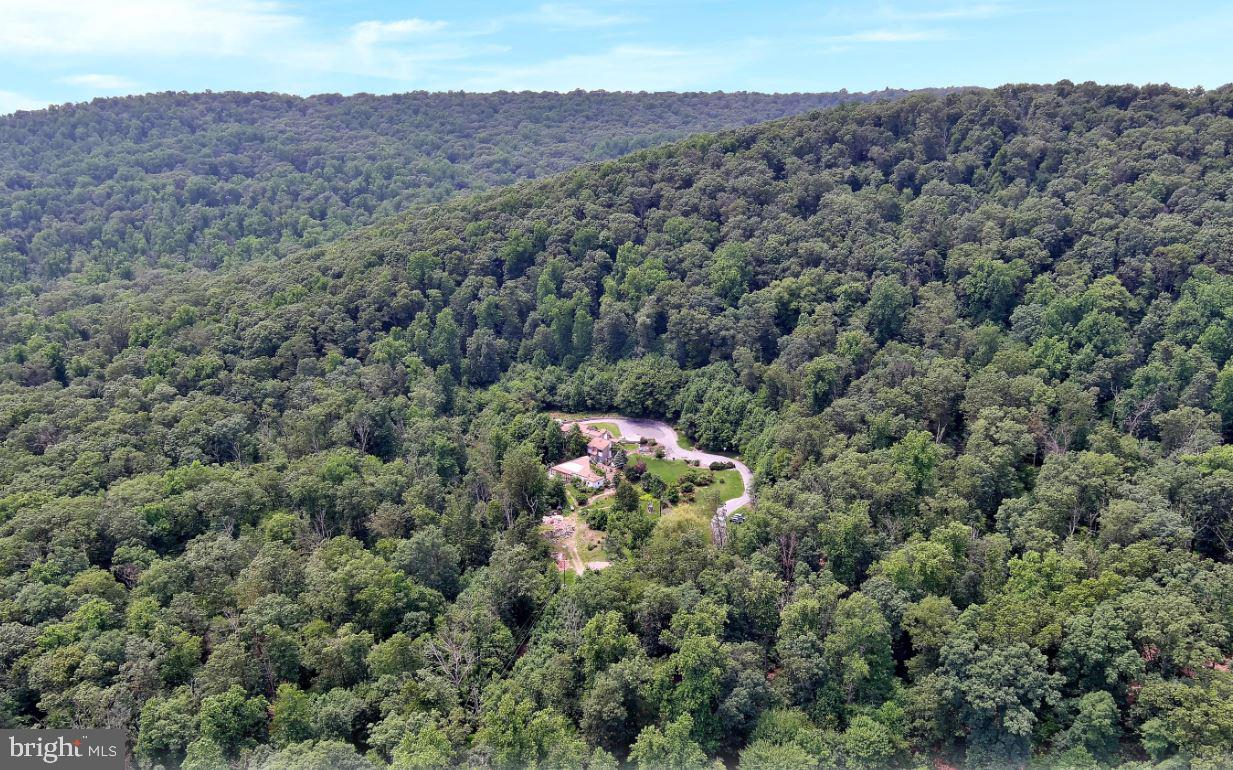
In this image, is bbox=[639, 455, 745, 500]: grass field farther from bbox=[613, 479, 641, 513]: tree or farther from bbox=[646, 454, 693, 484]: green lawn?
bbox=[613, 479, 641, 513]: tree

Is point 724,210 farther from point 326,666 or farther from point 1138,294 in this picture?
point 326,666

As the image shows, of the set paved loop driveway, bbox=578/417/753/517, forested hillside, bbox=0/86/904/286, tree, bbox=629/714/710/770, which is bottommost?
tree, bbox=629/714/710/770

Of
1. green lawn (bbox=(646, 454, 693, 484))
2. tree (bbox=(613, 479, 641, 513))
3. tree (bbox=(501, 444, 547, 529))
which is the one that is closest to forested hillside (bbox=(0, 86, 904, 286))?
green lawn (bbox=(646, 454, 693, 484))

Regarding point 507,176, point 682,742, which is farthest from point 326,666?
point 507,176

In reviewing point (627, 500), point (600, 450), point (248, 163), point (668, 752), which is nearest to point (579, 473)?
point (600, 450)

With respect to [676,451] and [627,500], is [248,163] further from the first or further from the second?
[627,500]

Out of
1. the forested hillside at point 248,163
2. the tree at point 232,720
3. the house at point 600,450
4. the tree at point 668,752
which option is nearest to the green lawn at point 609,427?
the house at point 600,450

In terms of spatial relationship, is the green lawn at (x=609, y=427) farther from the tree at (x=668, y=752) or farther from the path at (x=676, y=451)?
the tree at (x=668, y=752)
